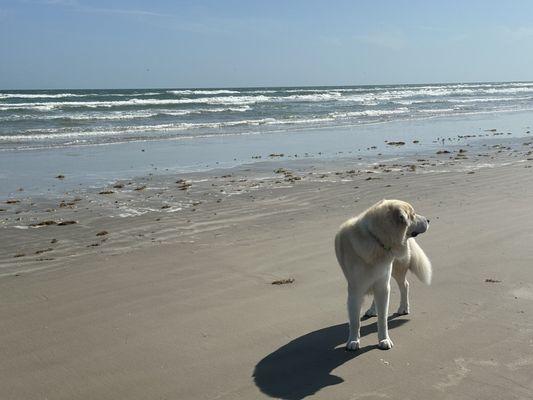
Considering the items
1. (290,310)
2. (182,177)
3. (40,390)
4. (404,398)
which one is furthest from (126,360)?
(182,177)

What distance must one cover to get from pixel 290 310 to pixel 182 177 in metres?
8.68

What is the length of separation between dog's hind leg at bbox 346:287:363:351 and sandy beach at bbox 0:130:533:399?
0.09 meters

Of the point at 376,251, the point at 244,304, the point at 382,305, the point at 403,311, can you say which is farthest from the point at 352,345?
the point at 244,304

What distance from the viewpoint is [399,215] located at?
451 cm

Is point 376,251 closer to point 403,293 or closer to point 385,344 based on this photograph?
point 385,344

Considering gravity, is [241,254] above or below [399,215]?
below

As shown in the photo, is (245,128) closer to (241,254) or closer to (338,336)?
(241,254)

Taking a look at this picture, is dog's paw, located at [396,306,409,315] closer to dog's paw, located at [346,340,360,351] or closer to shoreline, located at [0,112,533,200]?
dog's paw, located at [346,340,360,351]

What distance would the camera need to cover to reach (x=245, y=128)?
2769 centimetres

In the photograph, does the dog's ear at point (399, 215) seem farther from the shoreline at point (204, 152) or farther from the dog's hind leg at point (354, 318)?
the shoreline at point (204, 152)

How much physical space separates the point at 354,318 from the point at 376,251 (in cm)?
57

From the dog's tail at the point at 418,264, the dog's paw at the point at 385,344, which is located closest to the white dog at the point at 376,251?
the dog's paw at the point at 385,344

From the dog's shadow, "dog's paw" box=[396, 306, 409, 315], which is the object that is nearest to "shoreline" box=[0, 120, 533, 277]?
the dog's shadow

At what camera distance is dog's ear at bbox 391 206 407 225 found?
4.51 meters
